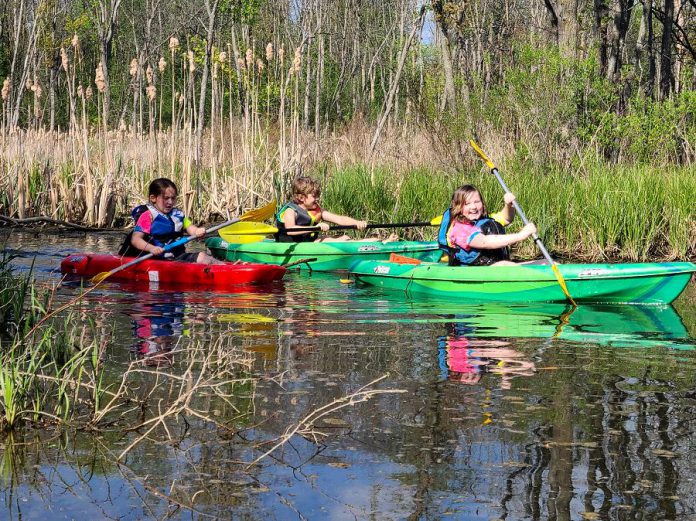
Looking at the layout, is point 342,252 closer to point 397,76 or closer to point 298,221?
point 298,221

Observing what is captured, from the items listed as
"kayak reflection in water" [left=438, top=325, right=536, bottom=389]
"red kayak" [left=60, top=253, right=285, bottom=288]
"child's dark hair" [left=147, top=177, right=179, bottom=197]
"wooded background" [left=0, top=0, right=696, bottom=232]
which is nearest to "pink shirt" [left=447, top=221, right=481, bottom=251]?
"red kayak" [left=60, top=253, right=285, bottom=288]

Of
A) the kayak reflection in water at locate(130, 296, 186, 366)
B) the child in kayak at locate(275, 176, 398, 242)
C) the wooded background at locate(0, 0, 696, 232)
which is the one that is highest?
the wooded background at locate(0, 0, 696, 232)

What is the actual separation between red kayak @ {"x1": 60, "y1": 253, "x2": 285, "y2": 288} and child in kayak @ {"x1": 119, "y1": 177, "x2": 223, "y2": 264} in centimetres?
17

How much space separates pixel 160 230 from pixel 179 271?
49cm

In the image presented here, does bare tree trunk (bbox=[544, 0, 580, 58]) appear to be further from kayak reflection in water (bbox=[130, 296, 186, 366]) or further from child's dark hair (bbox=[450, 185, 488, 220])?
kayak reflection in water (bbox=[130, 296, 186, 366])

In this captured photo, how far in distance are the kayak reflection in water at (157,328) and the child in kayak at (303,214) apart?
2.80 metres

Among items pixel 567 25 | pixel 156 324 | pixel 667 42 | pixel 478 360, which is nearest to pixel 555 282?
pixel 478 360

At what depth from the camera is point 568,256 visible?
1078 cm

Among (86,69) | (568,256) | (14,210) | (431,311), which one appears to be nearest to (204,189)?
(14,210)

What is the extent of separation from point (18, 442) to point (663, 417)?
254cm

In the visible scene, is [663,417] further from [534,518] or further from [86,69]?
[86,69]

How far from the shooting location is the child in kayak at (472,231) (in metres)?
8.71

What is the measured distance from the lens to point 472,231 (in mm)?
8805

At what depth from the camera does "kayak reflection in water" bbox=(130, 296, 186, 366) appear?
6.00 meters
